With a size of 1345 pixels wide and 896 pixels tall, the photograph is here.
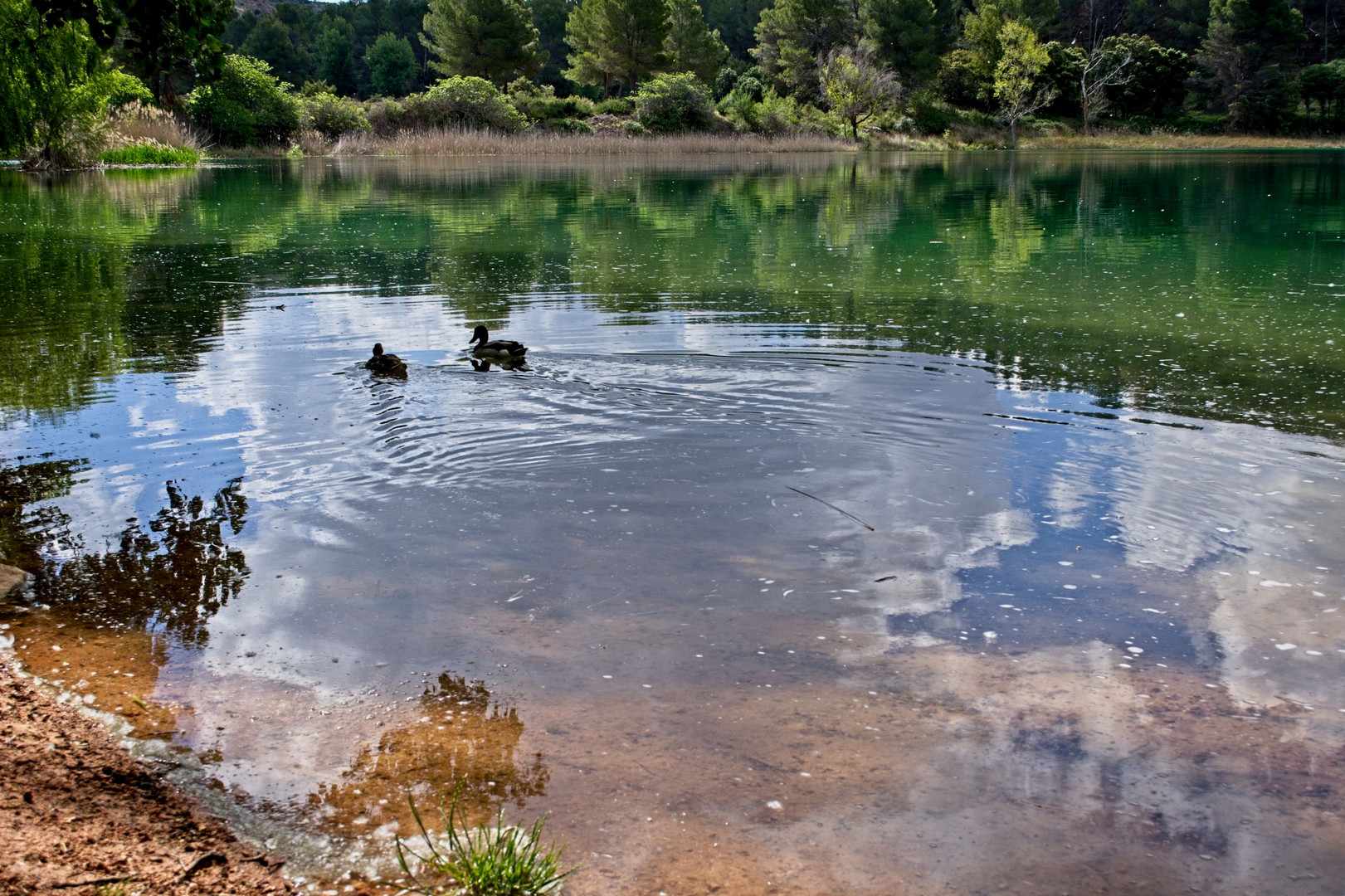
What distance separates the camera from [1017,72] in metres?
77.3

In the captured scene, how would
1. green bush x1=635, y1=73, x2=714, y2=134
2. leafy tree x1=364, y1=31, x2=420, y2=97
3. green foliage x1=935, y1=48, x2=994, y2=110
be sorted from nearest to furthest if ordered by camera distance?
green bush x1=635, y1=73, x2=714, y2=134, green foliage x1=935, y1=48, x2=994, y2=110, leafy tree x1=364, y1=31, x2=420, y2=97

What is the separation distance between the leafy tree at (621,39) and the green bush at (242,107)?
31183 millimetres

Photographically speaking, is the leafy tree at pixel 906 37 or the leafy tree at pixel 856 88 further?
the leafy tree at pixel 906 37

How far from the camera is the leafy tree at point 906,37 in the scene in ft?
274

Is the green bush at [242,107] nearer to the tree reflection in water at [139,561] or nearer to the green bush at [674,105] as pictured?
the green bush at [674,105]

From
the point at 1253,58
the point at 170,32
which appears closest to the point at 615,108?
the point at 1253,58

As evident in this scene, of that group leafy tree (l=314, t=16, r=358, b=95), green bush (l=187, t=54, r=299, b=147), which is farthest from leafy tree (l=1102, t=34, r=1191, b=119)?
leafy tree (l=314, t=16, r=358, b=95)

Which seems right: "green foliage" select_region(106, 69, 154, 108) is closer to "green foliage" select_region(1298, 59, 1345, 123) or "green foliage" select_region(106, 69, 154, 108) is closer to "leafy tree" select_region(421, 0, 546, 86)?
"leafy tree" select_region(421, 0, 546, 86)

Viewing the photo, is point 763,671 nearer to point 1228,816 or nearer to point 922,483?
point 1228,816

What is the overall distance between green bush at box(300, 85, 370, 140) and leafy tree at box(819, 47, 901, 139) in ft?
103

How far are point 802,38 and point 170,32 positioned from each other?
87945 mm

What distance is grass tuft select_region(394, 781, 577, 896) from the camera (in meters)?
3.20

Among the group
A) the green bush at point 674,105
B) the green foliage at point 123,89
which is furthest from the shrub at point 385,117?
the green bush at point 674,105

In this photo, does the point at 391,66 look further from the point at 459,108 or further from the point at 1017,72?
the point at 1017,72
